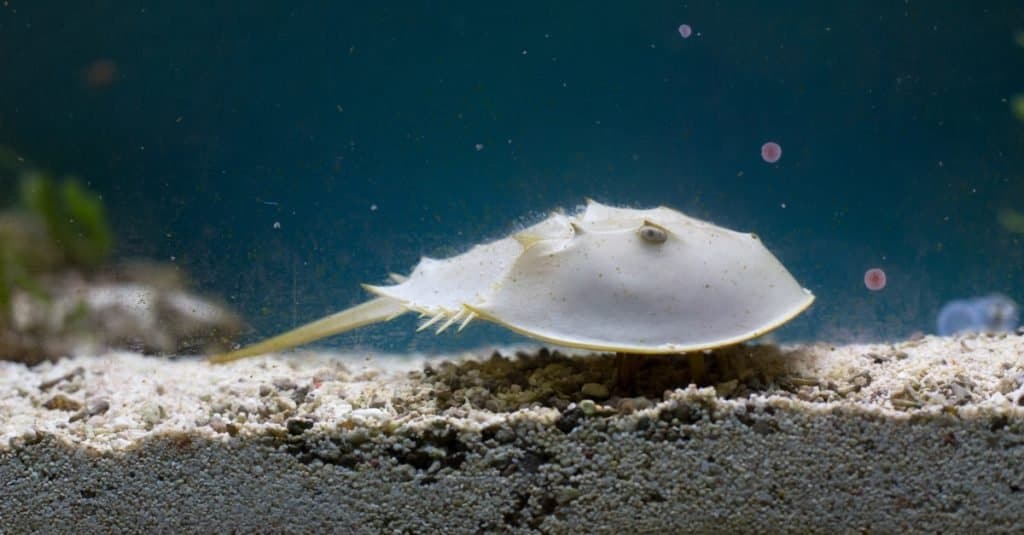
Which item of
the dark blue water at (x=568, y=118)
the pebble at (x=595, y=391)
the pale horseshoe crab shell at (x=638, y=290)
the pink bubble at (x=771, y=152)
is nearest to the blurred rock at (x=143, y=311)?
the dark blue water at (x=568, y=118)

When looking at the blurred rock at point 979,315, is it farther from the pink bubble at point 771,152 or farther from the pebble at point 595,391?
the pebble at point 595,391

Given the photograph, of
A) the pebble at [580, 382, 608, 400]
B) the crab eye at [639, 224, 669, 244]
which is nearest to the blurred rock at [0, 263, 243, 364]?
the pebble at [580, 382, 608, 400]

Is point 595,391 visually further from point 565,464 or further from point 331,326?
point 331,326

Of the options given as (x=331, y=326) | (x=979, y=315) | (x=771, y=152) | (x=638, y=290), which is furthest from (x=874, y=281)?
(x=331, y=326)

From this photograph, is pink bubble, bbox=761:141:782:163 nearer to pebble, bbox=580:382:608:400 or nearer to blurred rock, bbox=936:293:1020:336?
blurred rock, bbox=936:293:1020:336

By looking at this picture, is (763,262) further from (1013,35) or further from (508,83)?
(1013,35)

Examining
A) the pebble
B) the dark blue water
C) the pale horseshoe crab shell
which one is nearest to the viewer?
the pale horseshoe crab shell

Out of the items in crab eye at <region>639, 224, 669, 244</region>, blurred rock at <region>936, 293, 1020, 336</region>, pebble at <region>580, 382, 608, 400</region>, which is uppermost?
crab eye at <region>639, 224, 669, 244</region>
